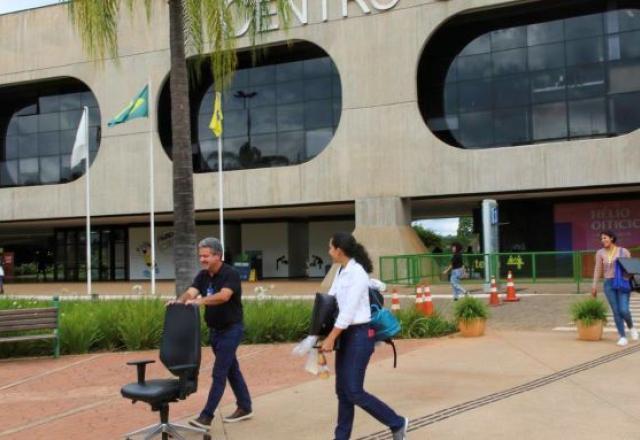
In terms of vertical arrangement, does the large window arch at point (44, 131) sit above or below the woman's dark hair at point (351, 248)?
above

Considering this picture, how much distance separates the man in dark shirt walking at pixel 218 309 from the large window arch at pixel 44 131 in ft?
100

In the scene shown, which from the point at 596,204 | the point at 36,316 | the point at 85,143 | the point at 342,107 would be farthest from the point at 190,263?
the point at 596,204

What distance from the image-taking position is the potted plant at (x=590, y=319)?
11289 mm

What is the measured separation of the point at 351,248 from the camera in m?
5.40

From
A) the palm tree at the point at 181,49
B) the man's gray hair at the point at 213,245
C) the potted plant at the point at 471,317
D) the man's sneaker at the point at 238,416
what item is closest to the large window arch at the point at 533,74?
the palm tree at the point at 181,49

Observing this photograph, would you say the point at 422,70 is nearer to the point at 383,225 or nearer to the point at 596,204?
the point at 383,225

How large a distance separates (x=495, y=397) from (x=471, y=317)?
4.98m

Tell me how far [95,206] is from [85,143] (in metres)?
7.70

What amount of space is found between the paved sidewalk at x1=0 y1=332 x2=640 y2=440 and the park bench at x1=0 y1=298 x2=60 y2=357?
37 cm

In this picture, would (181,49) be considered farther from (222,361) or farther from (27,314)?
(222,361)

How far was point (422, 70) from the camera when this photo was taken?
29.8 meters

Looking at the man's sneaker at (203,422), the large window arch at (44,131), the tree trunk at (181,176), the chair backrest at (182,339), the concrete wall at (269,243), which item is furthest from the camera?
the concrete wall at (269,243)

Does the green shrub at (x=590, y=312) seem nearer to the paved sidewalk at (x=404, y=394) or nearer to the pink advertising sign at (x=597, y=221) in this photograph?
the paved sidewalk at (x=404, y=394)

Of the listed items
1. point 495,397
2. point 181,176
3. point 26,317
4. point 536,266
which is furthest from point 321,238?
point 495,397
